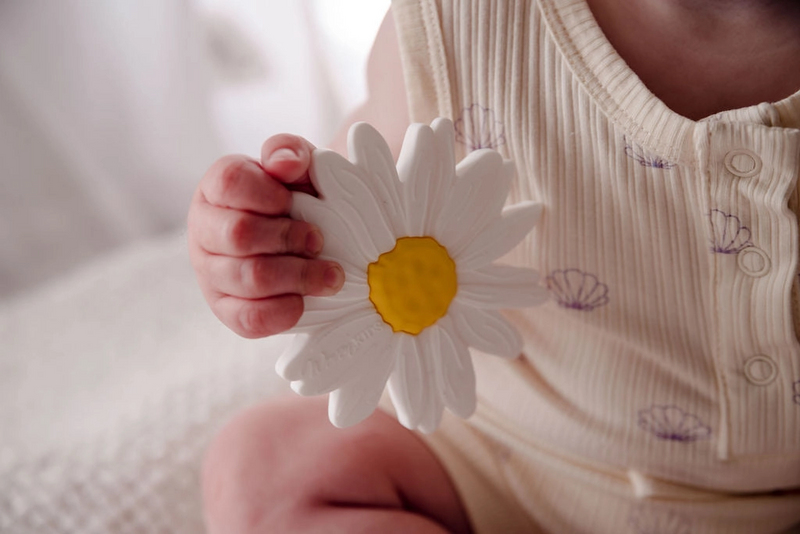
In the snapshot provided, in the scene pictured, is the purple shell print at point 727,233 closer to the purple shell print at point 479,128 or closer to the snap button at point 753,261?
the snap button at point 753,261

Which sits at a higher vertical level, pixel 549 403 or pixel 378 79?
pixel 378 79

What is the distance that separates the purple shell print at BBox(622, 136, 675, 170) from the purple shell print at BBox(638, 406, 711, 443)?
0.61ft

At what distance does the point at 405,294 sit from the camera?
38 cm

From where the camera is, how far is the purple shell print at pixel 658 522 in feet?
1.79

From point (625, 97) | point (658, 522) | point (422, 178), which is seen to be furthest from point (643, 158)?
point (658, 522)

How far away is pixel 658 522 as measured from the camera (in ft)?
1.79

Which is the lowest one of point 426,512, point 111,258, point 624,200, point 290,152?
point 426,512

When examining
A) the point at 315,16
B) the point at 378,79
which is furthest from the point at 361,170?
the point at 315,16

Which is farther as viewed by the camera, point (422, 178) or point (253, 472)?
point (253, 472)

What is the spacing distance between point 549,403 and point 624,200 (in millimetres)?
170

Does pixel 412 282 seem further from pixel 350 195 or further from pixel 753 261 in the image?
pixel 753 261

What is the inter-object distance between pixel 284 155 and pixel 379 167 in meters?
0.05

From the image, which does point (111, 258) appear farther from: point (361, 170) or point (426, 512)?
point (361, 170)

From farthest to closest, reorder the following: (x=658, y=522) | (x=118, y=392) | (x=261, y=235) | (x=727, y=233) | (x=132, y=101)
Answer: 1. (x=132, y=101)
2. (x=118, y=392)
3. (x=658, y=522)
4. (x=727, y=233)
5. (x=261, y=235)
